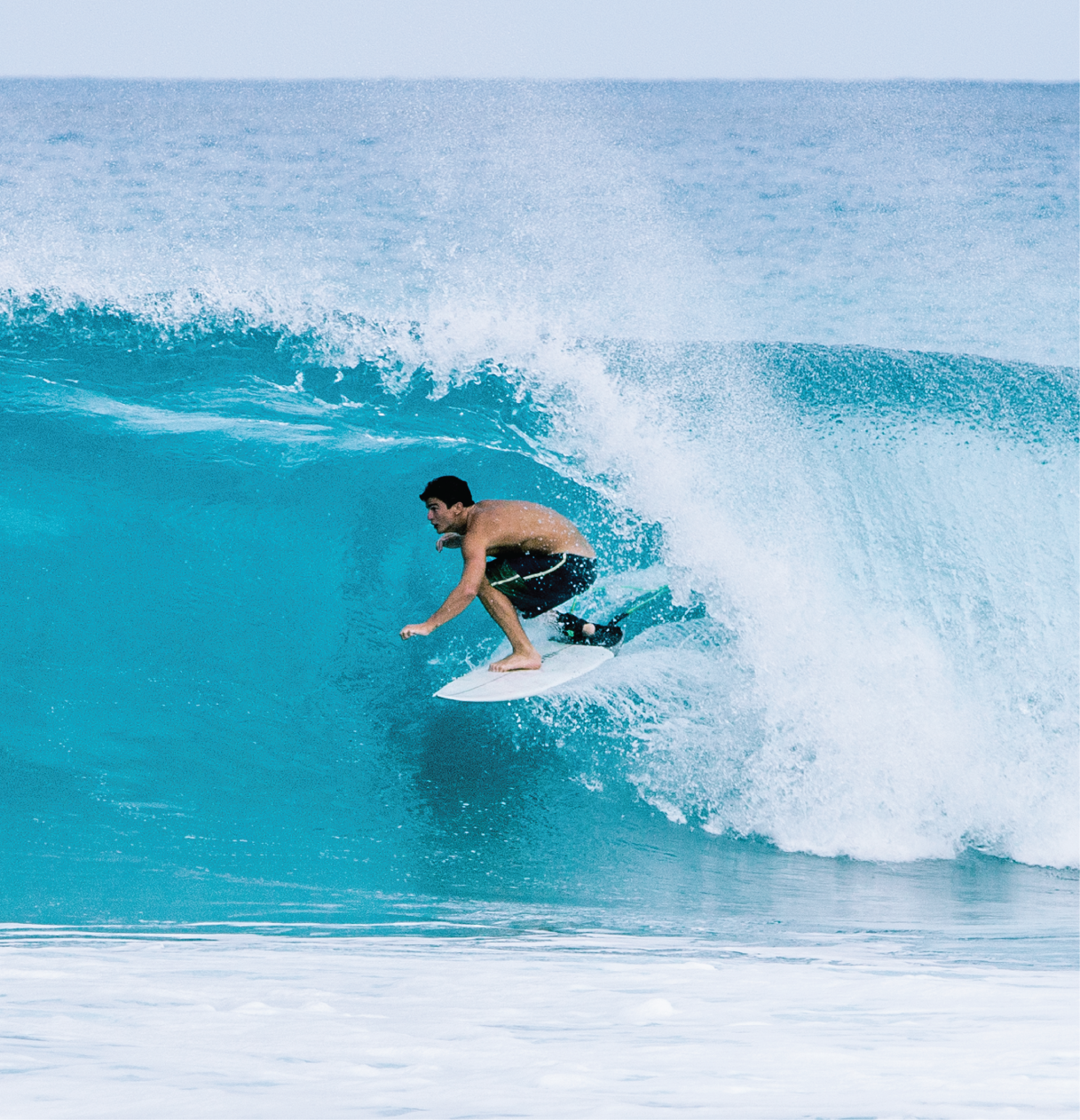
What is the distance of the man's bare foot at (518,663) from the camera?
15.8 feet

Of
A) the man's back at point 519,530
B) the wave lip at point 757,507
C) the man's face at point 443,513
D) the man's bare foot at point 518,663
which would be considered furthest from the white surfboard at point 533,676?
the man's face at point 443,513

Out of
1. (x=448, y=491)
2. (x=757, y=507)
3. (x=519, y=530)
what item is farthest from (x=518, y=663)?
(x=757, y=507)

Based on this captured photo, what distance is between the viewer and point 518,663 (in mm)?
4820

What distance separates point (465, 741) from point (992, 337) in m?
18.8

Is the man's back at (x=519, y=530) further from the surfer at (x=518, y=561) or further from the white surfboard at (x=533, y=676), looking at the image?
the white surfboard at (x=533, y=676)

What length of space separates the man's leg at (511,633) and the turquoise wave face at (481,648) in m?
0.61

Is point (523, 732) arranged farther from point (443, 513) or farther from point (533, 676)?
point (443, 513)

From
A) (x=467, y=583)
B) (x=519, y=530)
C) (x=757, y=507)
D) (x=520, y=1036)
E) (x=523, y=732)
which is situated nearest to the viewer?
(x=520, y=1036)

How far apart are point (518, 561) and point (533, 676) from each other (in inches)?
19.1

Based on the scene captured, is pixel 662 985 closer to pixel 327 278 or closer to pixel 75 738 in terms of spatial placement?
pixel 75 738

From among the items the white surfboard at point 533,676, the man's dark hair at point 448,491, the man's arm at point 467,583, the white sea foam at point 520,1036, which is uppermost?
the man's dark hair at point 448,491

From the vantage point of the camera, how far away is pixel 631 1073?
6.13 feet

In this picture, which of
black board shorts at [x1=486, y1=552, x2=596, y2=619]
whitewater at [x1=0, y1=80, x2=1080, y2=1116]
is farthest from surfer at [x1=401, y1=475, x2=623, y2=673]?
whitewater at [x1=0, y1=80, x2=1080, y2=1116]

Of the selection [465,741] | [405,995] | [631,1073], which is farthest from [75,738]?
[631,1073]
